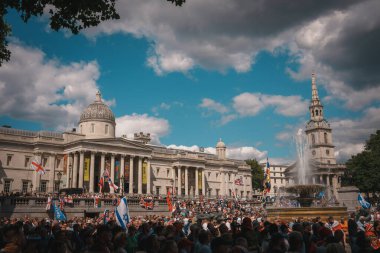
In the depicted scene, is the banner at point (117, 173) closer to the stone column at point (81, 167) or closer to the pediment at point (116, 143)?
the pediment at point (116, 143)

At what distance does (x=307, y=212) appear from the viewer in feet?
84.2

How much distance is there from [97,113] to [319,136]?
244ft

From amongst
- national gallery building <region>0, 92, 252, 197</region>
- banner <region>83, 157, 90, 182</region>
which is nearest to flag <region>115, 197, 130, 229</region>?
national gallery building <region>0, 92, 252, 197</region>

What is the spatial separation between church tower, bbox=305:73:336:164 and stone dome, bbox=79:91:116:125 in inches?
2751

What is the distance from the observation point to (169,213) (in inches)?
1582

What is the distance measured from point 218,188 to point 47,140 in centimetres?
4422

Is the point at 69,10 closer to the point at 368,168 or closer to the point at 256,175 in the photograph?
the point at 368,168

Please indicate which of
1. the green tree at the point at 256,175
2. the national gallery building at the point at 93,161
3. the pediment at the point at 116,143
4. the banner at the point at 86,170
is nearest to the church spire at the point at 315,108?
the green tree at the point at 256,175

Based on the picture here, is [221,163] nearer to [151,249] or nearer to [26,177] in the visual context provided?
[26,177]

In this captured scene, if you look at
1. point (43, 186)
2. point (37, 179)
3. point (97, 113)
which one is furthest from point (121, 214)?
point (97, 113)

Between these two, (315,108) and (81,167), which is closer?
(81,167)

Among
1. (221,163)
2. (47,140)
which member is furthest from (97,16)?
(221,163)

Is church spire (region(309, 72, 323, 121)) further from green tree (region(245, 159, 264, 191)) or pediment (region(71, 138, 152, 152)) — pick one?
pediment (region(71, 138, 152, 152))

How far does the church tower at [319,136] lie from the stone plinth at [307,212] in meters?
93.1
